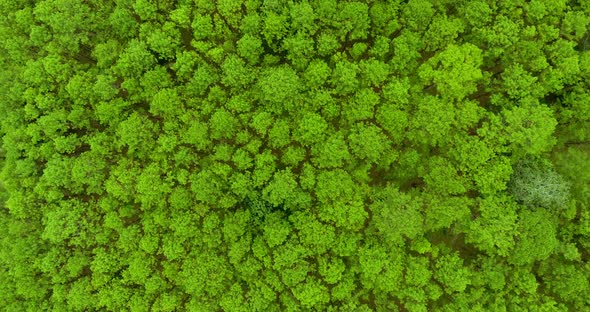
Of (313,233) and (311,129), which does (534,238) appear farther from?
(311,129)

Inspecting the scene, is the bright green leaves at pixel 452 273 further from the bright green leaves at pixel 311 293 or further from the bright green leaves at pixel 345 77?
the bright green leaves at pixel 345 77

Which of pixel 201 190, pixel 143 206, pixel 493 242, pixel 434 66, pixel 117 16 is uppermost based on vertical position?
pixel 434 66

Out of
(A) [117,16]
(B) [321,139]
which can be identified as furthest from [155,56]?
(B) [321,139]

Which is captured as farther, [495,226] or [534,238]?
[495,226]

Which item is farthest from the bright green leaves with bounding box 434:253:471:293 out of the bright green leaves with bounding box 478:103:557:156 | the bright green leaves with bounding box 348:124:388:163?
the bright green leaves with bounding box 348:124:388:163

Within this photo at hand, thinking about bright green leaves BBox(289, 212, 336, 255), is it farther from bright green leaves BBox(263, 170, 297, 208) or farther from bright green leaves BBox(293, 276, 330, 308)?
bright green leaves BBox(293, 276, 330, 308)

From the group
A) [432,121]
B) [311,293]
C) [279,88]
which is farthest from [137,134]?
[432,121]

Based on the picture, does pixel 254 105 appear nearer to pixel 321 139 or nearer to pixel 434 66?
pixel 321 139

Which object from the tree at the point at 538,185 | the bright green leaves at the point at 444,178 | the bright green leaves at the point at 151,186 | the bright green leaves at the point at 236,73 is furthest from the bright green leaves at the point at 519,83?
the bright green leaves at the point at 151,186

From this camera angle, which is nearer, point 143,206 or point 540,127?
point 540,127
